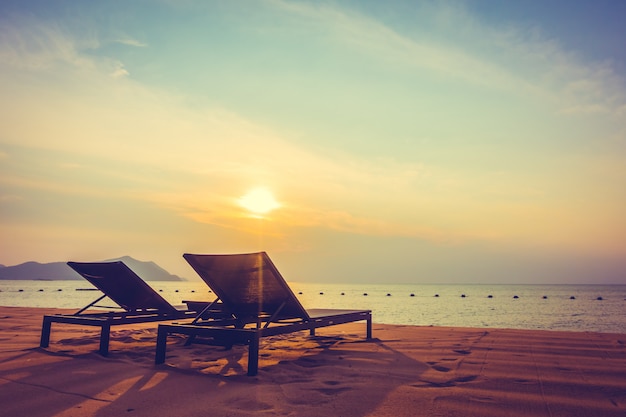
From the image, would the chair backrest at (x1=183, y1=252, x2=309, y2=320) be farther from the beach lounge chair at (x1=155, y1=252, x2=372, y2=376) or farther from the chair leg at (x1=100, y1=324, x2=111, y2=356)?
the chair leg at (x1=100, y1=324, x2=111, y2=356)

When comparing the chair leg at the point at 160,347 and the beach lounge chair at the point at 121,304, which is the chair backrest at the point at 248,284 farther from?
the chair leg at the point at 160,347

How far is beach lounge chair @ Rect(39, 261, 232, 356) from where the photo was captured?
676 cm

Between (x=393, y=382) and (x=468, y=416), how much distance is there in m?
1.34

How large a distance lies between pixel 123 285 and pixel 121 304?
1.96 feet

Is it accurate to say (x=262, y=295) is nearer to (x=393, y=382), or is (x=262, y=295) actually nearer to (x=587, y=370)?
(x=393, y=382)

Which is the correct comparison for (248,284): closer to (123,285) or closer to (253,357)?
(253,357)

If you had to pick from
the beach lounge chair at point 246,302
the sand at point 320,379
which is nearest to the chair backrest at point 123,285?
the sand at point 320,379

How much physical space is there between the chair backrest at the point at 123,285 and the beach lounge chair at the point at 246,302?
3.75 ft

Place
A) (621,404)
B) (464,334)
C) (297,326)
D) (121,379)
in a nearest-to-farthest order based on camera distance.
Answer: (621,404) → (121,379) → (297,326) → (464,334)

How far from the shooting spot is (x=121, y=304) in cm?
755

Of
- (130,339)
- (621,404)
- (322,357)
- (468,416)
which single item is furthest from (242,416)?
(130,339)

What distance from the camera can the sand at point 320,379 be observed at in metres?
3.90

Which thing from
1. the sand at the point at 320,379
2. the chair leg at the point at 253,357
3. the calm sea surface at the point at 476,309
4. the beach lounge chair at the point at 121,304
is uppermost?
the beach lounge chair at the point at 121,304

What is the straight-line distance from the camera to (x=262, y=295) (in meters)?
6.63
